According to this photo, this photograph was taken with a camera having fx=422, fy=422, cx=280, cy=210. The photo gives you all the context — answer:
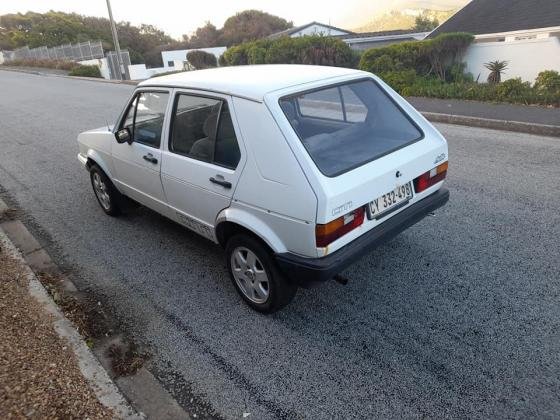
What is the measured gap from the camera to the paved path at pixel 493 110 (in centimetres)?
809

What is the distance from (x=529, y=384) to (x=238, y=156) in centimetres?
232

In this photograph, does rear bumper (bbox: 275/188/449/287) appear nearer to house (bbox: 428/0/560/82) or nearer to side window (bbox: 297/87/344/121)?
side window (bbox: 297/87/344/121)

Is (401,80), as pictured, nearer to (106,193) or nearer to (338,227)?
(106,193)

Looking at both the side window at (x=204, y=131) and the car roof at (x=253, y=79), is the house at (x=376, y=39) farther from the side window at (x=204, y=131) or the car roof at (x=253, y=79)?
the side window at (x=204, y=131)

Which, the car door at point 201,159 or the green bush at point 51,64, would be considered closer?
the car door at point 201,159

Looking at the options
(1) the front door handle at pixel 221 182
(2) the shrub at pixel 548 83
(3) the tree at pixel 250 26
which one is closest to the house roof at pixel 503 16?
(2) the shrub at pixel 548 83

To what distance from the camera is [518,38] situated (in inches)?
711

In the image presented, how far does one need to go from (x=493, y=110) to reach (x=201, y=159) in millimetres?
7985

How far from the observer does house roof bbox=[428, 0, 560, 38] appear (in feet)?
57.5

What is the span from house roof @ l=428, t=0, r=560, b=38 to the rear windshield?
57.1 feet

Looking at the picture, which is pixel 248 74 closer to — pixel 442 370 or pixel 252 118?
pixel 252 118

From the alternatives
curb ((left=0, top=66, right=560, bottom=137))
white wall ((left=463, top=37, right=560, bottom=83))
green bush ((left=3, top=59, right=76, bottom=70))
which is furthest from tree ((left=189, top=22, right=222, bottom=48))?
curb ((left=0, top=66, right=560, bottom=137))

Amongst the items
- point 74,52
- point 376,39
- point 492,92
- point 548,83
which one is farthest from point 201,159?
point 74,52

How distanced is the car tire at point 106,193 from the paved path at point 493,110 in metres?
7.18
